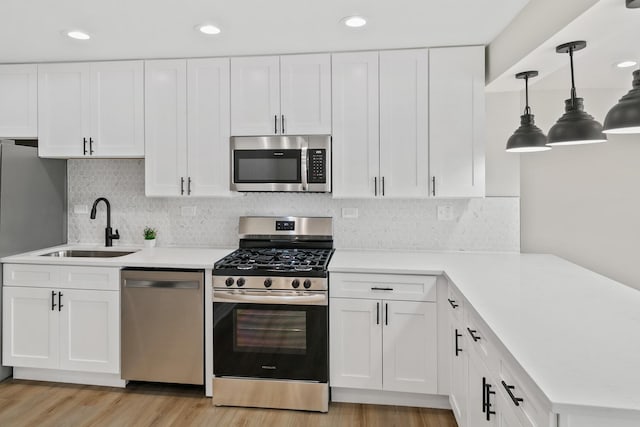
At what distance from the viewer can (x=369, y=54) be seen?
2871 mm

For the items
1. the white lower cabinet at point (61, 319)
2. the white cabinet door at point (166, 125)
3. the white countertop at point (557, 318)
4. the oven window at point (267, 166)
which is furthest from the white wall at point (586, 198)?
the white lower cabinet at point (61, 319)

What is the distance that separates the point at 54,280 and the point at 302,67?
2.35 m

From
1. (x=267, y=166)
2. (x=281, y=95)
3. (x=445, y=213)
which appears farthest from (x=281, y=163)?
(x=445, y=213)

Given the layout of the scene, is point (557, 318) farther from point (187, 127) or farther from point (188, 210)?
point (188, 210)

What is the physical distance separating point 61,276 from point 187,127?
1.39m

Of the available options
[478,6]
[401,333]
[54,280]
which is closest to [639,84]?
[478,6]

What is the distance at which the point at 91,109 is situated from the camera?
312cm

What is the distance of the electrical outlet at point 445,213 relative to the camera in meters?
3.12

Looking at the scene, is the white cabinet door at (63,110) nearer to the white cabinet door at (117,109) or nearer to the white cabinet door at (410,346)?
the white cabinet door at (117,109)

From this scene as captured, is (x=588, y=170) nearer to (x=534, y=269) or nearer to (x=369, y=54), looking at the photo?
(x=534, y=269)

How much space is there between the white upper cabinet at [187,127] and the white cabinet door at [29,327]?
1074 millimetres

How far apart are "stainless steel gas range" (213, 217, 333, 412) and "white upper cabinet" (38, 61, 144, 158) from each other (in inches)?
53.6

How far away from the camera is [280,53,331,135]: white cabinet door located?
291 centimetres

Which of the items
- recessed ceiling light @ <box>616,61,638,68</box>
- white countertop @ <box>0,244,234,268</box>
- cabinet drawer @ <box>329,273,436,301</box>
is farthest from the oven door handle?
recessed ceiling light @ <box>616,61,638,68</box>
